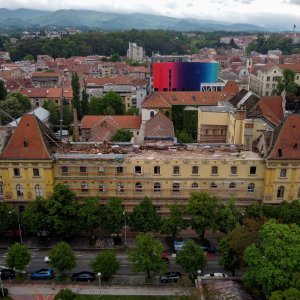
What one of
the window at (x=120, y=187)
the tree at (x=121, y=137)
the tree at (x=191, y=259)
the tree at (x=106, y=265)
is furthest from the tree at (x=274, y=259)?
the tree at (x=121, y=137)

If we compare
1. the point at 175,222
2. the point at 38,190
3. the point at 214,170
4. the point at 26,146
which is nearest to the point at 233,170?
the point at 214,170

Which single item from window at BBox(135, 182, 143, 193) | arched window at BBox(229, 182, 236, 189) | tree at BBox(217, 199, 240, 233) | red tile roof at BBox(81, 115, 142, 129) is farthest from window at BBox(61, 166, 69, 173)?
red tile roof at BBox(81, 115, 142, 129)

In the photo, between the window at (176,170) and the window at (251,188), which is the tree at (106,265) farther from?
the window at (251,188)

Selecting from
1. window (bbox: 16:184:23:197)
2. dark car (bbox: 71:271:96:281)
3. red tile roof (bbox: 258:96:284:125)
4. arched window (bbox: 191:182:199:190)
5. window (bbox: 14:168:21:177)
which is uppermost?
red tile roof (bbox: 258:96:284:125)

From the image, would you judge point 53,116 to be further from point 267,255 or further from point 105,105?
point 267,255

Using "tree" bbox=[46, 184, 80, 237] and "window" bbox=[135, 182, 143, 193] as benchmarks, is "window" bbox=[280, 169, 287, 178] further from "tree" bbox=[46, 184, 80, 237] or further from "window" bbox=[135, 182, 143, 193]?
"tree" bbox=[46, 184, 80, 237]
